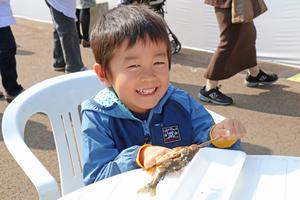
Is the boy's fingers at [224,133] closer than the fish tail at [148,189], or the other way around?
the fish tail at [148,189]

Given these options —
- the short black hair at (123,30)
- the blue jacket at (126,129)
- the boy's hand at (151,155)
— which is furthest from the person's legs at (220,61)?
the boy's hand at (151,155)

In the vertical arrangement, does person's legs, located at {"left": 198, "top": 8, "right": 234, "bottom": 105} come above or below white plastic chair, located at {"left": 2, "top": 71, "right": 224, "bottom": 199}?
below

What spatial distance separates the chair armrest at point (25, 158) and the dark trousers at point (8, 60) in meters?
2.41

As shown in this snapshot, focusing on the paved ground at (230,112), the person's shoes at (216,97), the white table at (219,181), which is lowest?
the paved ground at (230,112)

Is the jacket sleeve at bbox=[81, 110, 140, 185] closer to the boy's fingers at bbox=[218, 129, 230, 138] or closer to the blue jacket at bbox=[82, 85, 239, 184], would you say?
the blue jacket at bbox=[82, 85, 239, 184]

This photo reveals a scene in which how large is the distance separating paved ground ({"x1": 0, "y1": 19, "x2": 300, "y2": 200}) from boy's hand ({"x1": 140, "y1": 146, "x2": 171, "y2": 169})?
1.66 meters

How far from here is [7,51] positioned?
4.31 meters

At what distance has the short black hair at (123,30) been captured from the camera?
66.0 inches

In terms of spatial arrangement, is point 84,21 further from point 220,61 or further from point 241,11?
point 241,11

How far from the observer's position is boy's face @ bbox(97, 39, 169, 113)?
1.64 meters

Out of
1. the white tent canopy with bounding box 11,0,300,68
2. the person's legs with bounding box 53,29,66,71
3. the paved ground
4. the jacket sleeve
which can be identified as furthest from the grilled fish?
the person's legs with bounding box 53,29,66,71

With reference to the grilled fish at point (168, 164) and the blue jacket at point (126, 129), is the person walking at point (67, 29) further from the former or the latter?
the grilled fish at point (168, 164)

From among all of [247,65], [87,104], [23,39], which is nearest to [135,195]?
[87,104]

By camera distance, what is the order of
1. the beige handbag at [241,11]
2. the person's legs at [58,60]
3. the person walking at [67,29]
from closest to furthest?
the beige handbag at [241,11]
the person walking at [67,29]
the person's legs at [58,60]
